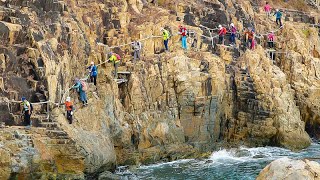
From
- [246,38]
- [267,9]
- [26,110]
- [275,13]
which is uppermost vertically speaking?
[267,9]

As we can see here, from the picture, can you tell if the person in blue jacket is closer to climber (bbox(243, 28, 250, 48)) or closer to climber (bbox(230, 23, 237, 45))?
climber (bbox(243, 28, 250, 48))

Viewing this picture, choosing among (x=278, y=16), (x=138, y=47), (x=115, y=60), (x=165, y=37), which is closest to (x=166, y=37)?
(x=165, y=37)

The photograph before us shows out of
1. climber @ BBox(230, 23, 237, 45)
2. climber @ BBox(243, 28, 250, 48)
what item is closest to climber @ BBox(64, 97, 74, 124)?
climber @ BBox(230, 23, 237, 45)

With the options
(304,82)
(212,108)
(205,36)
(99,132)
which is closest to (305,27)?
(304,82)

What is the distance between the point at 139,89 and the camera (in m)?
36.1

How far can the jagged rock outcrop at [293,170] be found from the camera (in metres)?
17.1

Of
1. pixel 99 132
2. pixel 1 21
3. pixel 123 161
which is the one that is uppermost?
pixel 1 21

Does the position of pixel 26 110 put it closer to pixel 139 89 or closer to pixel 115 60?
pixel 115 60

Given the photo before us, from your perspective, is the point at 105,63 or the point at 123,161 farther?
the point at 105,63

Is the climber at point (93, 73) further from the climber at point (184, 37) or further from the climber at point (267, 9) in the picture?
the climber at point (267, 9)

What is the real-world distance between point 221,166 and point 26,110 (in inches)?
519

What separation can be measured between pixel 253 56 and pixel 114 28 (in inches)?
449

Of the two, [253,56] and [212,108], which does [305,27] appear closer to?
[253,56]

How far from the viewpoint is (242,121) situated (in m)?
40.0
